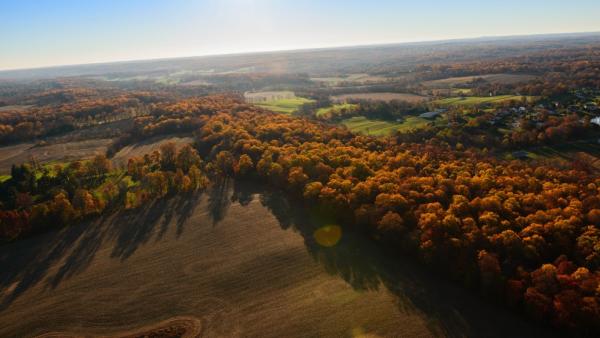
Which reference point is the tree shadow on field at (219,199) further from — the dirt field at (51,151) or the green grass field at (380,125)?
the green grass field at (380,125)

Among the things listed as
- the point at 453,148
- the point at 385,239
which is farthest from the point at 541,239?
the point at 453,148

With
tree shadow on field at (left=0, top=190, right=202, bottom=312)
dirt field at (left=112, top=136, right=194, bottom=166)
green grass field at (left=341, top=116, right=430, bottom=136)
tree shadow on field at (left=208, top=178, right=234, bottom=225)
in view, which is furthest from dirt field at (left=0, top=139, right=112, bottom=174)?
green grass field at (left=341, top=116, right=430, bottom=136)

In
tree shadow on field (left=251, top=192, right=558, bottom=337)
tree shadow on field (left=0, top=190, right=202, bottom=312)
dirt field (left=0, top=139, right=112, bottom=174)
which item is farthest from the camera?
dirt field (left=0, top=139, right=112, bottom=174)

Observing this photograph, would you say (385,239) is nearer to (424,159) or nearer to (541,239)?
(541,239)

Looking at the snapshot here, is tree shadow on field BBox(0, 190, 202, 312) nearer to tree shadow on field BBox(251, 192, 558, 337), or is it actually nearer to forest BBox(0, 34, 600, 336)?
forest BBox(0, 34, 600, 336)

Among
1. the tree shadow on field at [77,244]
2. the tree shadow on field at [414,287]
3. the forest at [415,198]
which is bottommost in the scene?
the tree shadow on field at [414,287]

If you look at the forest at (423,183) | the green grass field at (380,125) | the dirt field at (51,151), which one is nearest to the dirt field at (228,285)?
the forest at (423,183)
